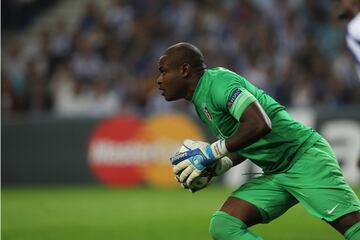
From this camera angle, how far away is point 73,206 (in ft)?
43.4

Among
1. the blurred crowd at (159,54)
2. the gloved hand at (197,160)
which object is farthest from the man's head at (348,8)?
the blurred crowd at (159,54)

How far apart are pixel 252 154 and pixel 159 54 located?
38.8ft

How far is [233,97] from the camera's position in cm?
547

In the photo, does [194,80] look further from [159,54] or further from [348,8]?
[159,54]

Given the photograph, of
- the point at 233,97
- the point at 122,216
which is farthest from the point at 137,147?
the point at 233,97

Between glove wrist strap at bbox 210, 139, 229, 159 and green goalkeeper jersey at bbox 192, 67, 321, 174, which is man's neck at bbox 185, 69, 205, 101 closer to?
green goalkeeper jersey at bbox 192, 67, 321, 174

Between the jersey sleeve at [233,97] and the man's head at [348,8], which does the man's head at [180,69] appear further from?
the man's head at [348,8]

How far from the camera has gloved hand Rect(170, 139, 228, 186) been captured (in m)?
5.52

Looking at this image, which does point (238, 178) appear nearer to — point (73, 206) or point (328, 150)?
point (73, 206)

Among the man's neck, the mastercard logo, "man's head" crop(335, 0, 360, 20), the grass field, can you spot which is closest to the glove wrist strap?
the man's neck

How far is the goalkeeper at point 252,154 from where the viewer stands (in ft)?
18.1

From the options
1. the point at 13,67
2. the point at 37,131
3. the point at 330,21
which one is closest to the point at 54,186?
the point at 37,131

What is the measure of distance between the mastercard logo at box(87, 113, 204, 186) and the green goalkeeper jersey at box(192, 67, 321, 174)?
1001 centimetres

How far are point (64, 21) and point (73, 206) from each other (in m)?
8.63
